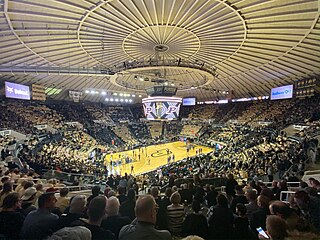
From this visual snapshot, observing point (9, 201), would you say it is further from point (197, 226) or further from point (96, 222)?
point (197, 226)

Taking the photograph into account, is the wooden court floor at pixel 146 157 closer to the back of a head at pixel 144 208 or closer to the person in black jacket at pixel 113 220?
the person in black jacket at pixel 113 220

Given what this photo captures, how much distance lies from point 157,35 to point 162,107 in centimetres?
659

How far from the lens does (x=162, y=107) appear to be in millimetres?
18953

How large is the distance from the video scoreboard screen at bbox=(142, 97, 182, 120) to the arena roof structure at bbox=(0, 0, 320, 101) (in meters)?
2.30

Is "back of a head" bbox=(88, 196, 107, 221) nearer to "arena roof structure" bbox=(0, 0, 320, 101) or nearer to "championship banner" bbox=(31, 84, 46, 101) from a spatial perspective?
"arena roof structure" bbox=(0, 0, 320, 101)

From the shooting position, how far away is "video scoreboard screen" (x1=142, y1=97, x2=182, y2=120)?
18734 millimetres

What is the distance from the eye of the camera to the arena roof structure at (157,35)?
11.1m

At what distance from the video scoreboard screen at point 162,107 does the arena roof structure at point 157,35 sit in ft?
7.55

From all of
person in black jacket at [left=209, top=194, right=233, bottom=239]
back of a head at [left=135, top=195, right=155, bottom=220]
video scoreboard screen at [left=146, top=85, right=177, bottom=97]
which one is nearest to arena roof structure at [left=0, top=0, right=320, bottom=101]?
video scoreboard screen at [left=146, top=85, right=177, bottom=97]

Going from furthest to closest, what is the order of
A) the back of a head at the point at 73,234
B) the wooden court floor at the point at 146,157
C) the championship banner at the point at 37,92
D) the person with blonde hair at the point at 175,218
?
the wooden court floor at the point at 146,157 < the championship banner at the point at 37,92 < the person with blonde hair at the point at 175,218 < the back of a head at the point at 73,234

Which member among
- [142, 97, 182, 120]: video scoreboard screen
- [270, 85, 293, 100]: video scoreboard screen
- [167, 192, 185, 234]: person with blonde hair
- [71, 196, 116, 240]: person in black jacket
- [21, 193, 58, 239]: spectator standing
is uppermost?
[270, 85, 293, 100]: video scoreboard screen

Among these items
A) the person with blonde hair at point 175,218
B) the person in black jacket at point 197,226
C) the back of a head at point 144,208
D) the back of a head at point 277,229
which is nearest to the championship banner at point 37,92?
the person with blonde hair at point 175,218

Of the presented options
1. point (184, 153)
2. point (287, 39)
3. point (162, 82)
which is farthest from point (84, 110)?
point (287, 39)

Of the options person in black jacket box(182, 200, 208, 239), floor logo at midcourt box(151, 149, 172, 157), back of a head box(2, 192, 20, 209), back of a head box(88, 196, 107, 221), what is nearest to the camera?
back of a head box(88, 196, 107, 221)
